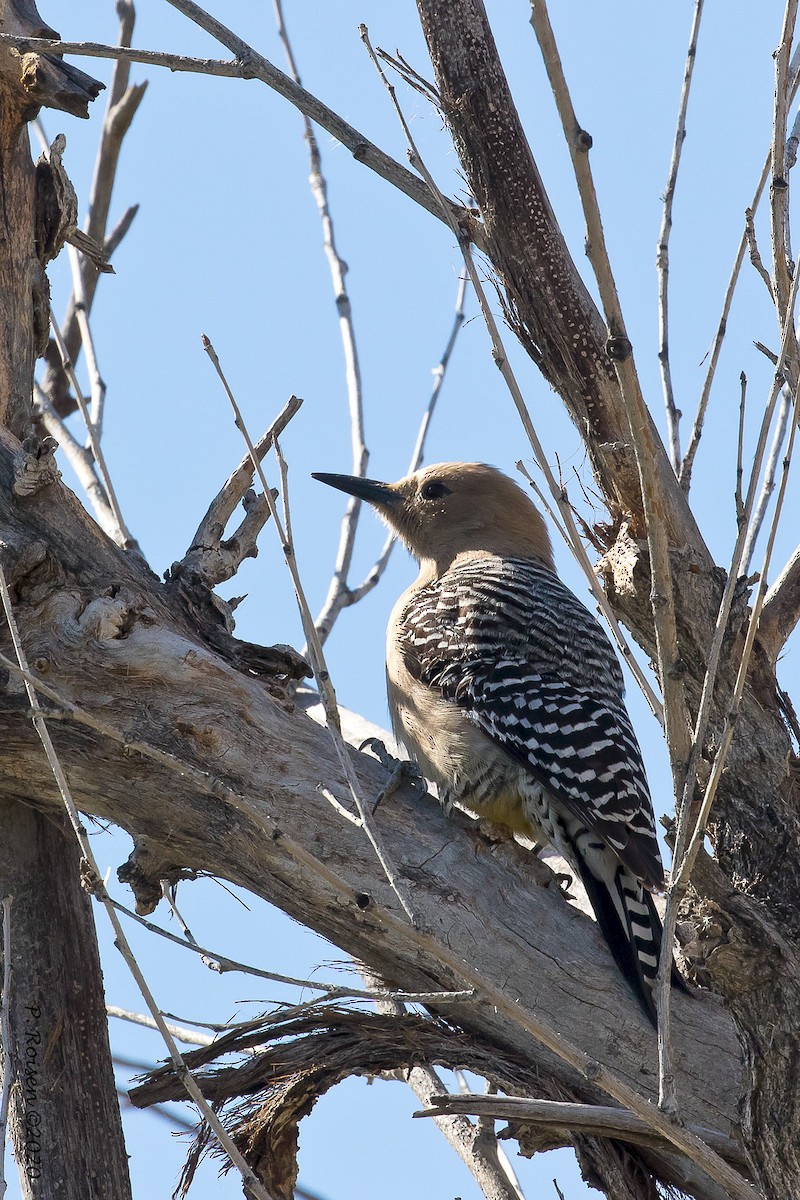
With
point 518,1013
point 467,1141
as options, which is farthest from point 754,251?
point 467,1141

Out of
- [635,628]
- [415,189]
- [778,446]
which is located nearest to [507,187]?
[415,189]

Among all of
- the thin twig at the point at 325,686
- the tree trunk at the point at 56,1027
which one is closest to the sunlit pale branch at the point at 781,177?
the thin twig at the point at 325,686

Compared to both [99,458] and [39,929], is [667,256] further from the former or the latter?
[39,929]

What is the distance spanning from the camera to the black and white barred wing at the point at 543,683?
4.31 m

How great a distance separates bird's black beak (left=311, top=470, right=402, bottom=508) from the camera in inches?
252

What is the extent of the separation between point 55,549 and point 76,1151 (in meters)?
1.90

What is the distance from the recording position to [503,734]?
459cm

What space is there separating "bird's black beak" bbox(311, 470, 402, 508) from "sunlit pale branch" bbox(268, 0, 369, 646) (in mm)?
159

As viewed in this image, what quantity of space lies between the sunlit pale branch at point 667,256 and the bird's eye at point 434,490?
6.77 feet

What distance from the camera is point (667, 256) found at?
450cm

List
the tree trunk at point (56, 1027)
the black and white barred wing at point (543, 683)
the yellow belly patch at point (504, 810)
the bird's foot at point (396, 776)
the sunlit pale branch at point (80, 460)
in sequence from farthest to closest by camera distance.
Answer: the sunlit pale branch at point (80, 460) < the yellow belly patch at point (504, 810) < the black and white barred wing at point (543, 683) < the bird's foot at point (396, 776) < the tree trunk at point (56, 1027)

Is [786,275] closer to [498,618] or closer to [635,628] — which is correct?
[635,628]

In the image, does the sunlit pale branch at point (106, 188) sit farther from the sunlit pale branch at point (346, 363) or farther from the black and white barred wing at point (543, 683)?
the black and white barred wing at point (543, 683)

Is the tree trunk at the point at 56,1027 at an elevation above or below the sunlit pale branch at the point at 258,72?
below
